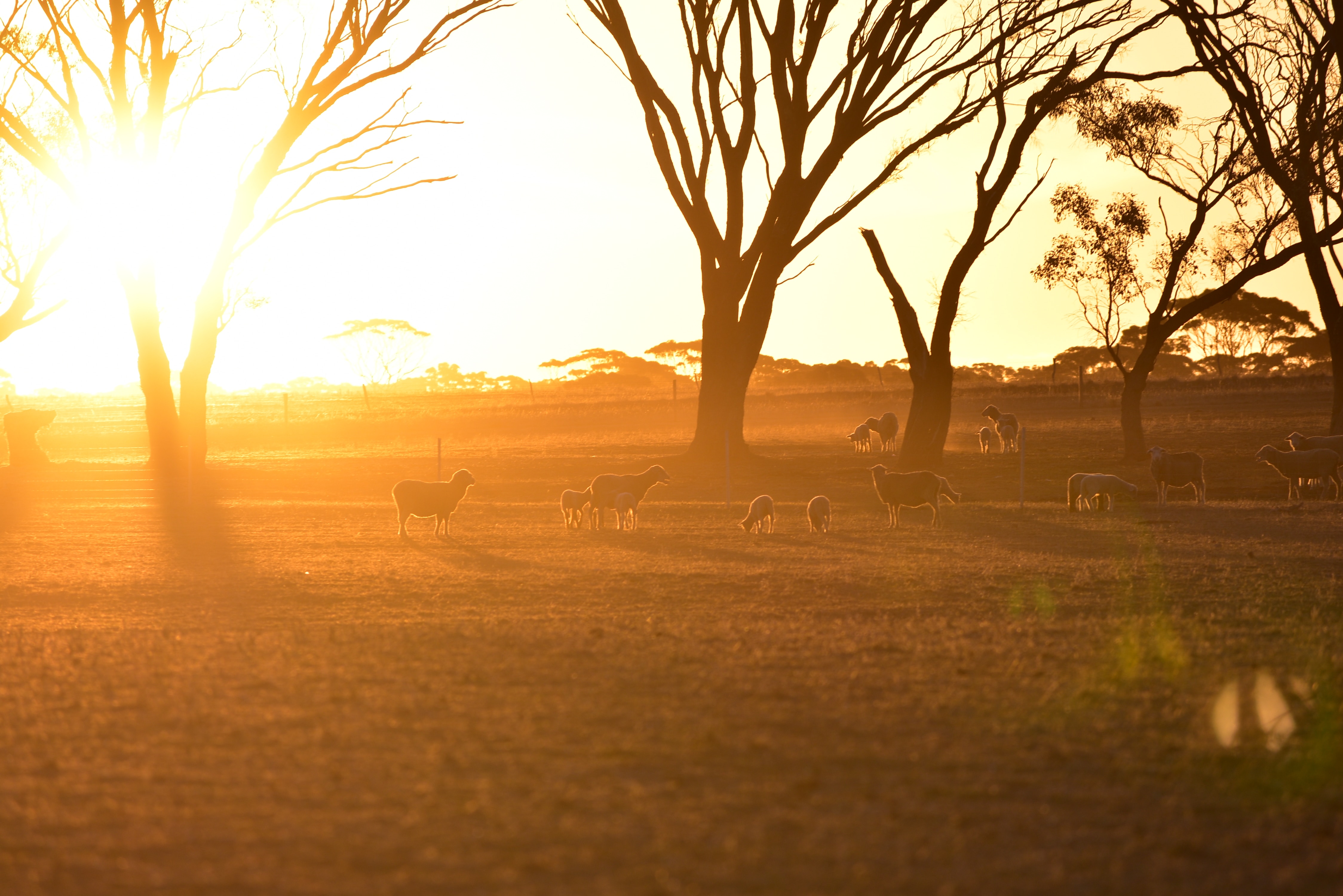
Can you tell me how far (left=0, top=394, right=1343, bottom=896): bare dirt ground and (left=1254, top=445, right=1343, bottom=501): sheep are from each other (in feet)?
Answer: 18.8

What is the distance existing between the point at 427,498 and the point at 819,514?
17.2ft

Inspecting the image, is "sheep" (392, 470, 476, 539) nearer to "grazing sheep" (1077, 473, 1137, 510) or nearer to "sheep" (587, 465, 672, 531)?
"sheep" (587, 465, 672, 531)

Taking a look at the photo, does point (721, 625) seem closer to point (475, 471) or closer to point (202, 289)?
point (475, 471)

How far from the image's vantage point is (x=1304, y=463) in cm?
2052

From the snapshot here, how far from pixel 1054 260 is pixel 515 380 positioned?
90.5 m

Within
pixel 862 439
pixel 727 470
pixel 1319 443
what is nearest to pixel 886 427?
pixel 862 439

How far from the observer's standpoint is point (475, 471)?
30.5m

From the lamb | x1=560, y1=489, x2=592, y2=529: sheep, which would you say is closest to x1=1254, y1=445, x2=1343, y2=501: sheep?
the lamb

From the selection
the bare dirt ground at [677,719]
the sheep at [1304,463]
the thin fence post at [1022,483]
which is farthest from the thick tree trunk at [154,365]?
the sheep at [1304,463]

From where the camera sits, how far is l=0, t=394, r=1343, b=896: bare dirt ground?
450 centimetres

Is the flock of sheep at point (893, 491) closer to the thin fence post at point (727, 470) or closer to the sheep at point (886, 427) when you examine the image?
the thin fence post at point (727, 470)

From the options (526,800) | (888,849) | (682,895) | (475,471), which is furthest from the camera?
(475,471)

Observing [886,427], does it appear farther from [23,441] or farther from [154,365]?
[23,441]

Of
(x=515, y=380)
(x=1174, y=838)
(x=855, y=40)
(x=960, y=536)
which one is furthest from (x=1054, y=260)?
(x=515, y=380)
